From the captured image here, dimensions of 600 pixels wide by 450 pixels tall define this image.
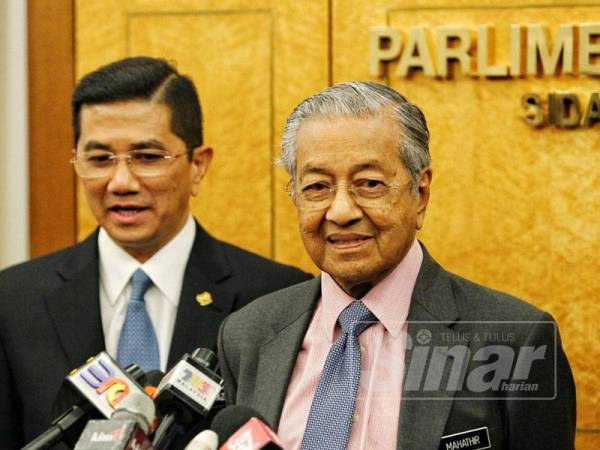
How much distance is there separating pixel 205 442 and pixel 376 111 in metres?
0.88

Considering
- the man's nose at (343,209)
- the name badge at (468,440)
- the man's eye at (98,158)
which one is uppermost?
the man's eye at (98,158)

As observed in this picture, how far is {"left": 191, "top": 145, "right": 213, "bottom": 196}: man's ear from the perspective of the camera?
326 centimetres

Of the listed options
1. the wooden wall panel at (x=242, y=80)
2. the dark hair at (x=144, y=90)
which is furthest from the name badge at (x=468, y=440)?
the wooden wall panel at (x=242, y=80)

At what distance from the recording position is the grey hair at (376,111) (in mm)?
2369

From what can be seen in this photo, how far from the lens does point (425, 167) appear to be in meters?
2.44

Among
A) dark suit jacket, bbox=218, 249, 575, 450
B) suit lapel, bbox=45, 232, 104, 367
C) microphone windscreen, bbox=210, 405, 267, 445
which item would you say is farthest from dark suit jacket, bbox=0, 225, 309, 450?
microphone windscreen, bbox=210, 405, 267, 445

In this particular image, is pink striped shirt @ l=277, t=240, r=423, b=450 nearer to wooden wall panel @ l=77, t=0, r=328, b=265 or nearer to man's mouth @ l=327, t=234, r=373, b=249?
man's mouth @ l=327, t=234, r=373, b=249

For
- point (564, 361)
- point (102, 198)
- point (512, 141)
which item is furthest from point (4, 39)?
point (564, 361)

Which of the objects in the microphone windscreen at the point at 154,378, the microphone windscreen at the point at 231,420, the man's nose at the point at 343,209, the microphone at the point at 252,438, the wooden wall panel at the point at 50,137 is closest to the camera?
the microphone at the point at 252,438

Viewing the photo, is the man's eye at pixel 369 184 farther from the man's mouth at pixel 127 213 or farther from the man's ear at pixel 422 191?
the man's mouth at pixel 127 213

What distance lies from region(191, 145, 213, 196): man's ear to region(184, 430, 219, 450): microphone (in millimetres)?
1578

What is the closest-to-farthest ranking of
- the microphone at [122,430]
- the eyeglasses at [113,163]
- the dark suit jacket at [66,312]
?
the microphone at [122,430], the dark suit jacket at [66,312], the eyeglasses at [113,163]

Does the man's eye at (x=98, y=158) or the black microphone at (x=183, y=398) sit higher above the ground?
the man's eye at (x=98, y=158)

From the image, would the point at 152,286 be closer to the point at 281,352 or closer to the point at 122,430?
the point at 281,352
